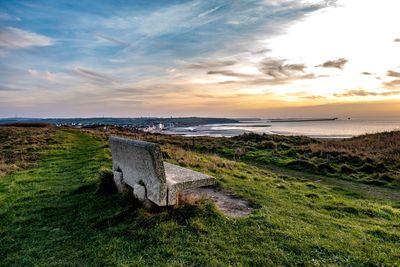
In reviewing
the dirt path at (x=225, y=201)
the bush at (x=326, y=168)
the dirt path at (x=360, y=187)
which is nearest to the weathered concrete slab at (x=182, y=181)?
the dirt path at (x=225, y=201)

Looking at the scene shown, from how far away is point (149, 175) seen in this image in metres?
5.21

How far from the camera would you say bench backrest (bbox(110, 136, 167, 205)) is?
4.95m

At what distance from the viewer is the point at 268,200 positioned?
7258 millimetres

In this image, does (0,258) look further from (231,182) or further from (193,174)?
(231,182)

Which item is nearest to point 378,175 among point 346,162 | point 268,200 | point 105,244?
point 346,162

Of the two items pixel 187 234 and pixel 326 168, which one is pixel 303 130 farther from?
pixel 187 234

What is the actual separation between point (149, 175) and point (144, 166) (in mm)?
238

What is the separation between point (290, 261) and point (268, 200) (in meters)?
3.29

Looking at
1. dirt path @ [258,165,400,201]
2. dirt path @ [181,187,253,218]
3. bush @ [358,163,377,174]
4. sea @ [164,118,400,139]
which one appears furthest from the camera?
sea @ [164,118,400,139]

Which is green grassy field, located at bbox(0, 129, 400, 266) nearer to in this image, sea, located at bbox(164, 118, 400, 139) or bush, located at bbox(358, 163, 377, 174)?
bush, located at bbox(358, 163, 377, 174)

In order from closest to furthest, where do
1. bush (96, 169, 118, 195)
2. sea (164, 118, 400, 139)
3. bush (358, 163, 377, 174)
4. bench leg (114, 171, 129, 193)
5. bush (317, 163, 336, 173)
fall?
bench leg (114, 171, 129, 193) < bush (96, 169, 118, 195) < bush (358, 163, 377, 174) < bush (317, 163, 336, 173) < sea (164, 118, 400, 139)

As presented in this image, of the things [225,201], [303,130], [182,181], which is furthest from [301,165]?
[303,130]

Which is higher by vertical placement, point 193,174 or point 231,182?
point 193,174

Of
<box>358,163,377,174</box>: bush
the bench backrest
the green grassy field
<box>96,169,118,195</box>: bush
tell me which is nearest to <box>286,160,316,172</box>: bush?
<box>358,163,377,174</box>: bush
